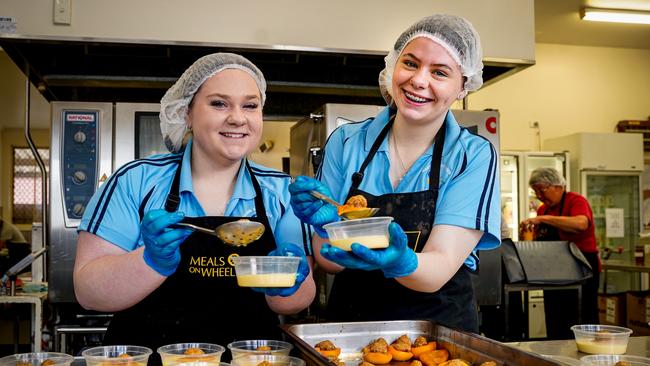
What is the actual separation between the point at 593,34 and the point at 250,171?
7.57m

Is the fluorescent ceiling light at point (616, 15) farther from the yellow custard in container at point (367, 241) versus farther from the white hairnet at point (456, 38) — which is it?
the yellow custard in container at point (367, 241)

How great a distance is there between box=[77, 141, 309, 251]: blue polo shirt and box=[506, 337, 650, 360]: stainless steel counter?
810 millimetres

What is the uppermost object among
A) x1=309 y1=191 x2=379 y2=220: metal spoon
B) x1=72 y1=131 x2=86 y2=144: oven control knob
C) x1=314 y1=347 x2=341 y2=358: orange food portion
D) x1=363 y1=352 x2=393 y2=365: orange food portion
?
x1=72 y1=131 x2=86 y2=144: oven control knob

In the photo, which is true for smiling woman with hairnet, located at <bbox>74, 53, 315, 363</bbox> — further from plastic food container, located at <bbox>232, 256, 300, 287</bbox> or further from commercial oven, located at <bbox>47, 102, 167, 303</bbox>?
commercial oven, located at <bbox>47, 102, 167, 303</bbox>

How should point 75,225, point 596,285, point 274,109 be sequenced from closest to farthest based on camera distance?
point 75,225 → point 274,109 → point 596,285

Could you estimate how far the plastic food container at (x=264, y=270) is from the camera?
5.43 feet

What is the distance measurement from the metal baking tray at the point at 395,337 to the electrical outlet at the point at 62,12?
236 centimetres

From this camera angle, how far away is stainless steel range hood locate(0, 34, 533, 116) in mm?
3539


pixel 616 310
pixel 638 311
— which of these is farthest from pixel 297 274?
pixel 616 310

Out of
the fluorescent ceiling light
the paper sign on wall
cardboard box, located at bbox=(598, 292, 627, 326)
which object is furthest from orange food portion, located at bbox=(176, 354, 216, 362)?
the paper sign on wall

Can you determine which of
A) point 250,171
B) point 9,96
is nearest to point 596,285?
point 250,171

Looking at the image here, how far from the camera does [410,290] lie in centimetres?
210

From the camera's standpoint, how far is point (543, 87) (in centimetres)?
887

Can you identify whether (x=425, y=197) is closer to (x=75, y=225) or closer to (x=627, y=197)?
(x=75, y=225)
